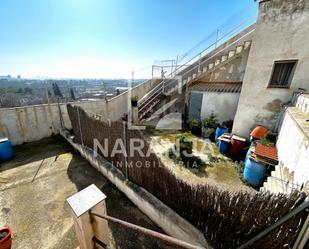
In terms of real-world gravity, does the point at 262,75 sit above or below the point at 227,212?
above

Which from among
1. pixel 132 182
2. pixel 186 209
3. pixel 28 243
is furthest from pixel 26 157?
pixel 186 209

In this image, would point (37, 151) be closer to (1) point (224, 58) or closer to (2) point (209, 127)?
(2) point (209, 127)

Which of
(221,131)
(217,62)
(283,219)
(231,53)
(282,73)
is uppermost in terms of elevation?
(231,53)

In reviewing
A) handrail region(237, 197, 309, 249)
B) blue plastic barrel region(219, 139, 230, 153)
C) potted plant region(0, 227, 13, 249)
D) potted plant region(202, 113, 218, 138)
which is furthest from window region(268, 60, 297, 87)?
potted plant region(0, 227, 13, 249)

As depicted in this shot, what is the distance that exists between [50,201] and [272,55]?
8116 millimetres

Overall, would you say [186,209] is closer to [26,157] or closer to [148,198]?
[148,198]

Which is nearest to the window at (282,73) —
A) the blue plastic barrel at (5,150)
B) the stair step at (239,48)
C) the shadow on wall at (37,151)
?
the stair step at (239,48)

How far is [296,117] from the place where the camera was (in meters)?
3.61

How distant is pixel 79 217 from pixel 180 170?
372cm

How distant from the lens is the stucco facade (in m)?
4.75

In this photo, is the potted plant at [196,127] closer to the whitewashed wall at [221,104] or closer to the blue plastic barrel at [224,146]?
the whitewashed wall at [221,104]

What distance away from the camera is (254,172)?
426cm

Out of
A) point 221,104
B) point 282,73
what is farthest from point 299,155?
point 221,104

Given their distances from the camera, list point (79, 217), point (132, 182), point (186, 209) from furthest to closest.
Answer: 1. point (132, 182)
2. point (186, 209)
3. point (79, 217)
